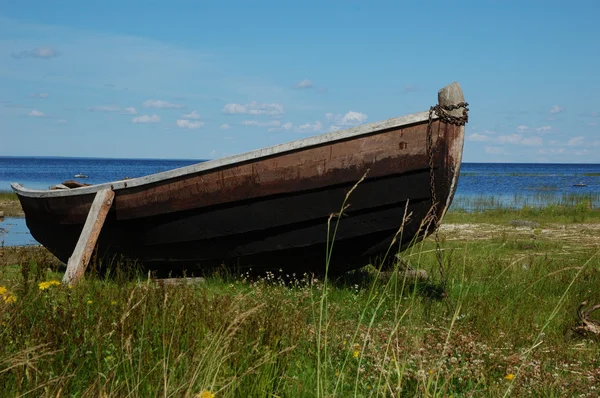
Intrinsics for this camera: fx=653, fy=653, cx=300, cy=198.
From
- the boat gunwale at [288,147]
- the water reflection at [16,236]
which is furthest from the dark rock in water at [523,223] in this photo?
the boat gunwale at [288,147]

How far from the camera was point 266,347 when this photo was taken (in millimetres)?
3164

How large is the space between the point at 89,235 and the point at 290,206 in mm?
2143

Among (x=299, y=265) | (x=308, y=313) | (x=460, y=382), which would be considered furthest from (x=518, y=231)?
(x=460, y=382)

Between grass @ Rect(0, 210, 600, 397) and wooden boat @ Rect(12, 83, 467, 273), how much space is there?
66 cm

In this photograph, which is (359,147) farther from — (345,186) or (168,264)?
(168,264)

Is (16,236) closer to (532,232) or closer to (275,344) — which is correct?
(532,232)

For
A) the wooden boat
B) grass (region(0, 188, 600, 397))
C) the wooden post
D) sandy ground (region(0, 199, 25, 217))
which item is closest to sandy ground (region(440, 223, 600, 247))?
grass (region(0, 188, 600, 397))

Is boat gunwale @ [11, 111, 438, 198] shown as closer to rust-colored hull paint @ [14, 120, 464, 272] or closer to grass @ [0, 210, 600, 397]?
rust-colored hull paint @ [14, 120, 464, 272]

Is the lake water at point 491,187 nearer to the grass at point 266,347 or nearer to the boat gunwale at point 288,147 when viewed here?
the boat gunwale at point 288,147

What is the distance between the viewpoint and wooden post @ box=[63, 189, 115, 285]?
21.7ft

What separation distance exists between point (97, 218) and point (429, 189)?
3400mm

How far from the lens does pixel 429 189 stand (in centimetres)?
594

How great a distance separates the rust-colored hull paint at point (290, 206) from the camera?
5.90 metres

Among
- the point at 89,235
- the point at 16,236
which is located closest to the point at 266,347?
the point at 89,235
